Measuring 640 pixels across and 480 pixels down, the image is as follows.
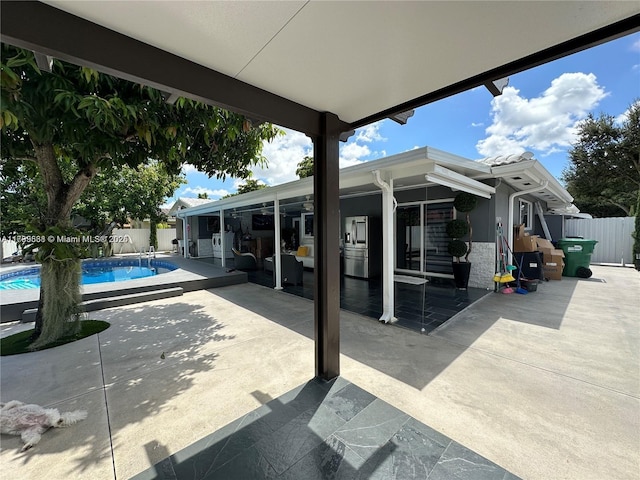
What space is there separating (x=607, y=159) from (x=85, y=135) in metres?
20.5

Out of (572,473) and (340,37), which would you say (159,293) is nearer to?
(340,37)

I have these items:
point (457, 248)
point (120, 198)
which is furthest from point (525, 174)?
point (120, 198)

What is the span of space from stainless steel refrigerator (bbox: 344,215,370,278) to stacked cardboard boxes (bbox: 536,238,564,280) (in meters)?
5.06

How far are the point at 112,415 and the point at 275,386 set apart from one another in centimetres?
141

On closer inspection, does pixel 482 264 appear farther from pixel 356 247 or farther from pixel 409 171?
pixel 409 171

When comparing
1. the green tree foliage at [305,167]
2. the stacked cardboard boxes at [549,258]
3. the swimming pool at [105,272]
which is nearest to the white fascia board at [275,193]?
the swimming pool at [105,272]

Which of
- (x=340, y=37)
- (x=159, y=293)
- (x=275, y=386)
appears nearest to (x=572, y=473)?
(x=275, y=386)

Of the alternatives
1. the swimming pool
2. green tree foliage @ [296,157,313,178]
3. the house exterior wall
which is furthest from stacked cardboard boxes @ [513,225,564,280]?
green tree foliage @ [296,157,313,178]

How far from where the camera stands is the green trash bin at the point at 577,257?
796 centimetres

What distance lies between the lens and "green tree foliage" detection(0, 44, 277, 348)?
2.40m

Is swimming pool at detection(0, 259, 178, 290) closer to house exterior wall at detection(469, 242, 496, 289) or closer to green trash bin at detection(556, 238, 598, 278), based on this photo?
house exterior wall at detection(469, 242, 496, 289)

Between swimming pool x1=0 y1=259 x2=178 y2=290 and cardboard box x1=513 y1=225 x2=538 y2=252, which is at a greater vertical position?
cardboard box x1=513 y1=225 x2=538 y2=252

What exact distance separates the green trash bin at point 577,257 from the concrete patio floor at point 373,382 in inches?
150

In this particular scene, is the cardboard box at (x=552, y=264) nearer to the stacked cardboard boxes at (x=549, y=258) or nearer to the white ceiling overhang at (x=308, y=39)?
the stacked cardboard boxes at (x=549, y=258)
